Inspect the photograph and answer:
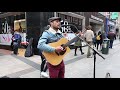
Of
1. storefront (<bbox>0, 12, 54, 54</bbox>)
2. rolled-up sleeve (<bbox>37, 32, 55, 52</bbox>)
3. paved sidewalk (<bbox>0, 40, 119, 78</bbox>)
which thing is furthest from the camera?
storefront (<bbox>0, 12, 54, 54</bbox>)

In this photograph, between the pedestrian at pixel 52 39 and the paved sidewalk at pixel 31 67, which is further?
the paved sidewalk at pixel 31 67

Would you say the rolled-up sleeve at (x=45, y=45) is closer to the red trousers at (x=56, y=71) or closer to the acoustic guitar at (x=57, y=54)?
the acoustic guitar at (x=57, y=54)

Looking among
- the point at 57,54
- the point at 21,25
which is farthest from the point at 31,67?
the point at 57,54

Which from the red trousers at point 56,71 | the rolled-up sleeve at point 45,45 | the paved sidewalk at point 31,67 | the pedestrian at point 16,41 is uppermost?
the rolled-up sleeve at point 45,45

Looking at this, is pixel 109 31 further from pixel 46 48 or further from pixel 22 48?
pixel 46 48

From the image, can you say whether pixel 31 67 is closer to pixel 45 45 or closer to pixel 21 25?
pixel 21 25

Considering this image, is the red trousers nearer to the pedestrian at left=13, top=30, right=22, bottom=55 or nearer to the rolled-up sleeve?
the rolled-up sleeve

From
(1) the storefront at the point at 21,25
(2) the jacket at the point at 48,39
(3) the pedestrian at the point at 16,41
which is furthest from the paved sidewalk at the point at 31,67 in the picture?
(2) the jacket at the point at 48,39

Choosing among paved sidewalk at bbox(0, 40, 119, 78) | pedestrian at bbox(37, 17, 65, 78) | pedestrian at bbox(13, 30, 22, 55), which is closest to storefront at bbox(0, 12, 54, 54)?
pedestrian at bbox(13, 30, 22, 55)

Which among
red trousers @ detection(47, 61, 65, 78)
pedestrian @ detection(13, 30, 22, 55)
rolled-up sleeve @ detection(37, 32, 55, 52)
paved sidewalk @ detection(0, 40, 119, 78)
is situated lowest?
paved sidewalk @ detection(0, 40, 119, 78)

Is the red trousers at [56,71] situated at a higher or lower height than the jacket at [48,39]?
lower

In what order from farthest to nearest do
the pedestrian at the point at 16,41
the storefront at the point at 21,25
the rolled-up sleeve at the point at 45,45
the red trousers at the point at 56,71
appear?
1. the storefront at the point at 21,25
2. the pedestrian at the point at 16,41
3. the red trousers at the point at 56,71
4. the rolled-up sleeve at the point at 45,45
